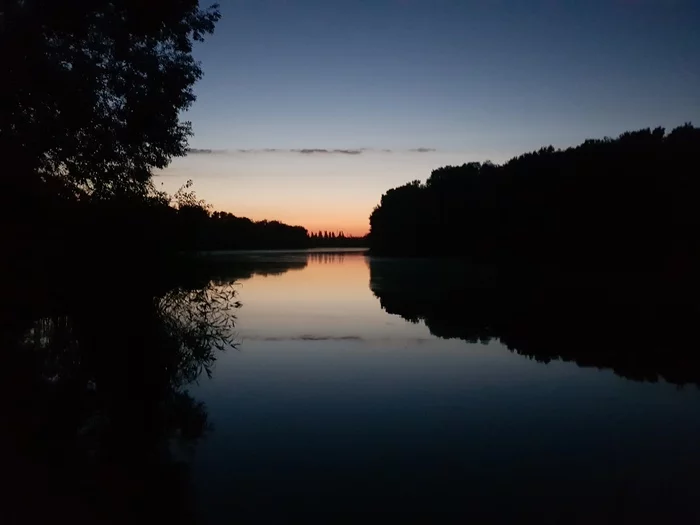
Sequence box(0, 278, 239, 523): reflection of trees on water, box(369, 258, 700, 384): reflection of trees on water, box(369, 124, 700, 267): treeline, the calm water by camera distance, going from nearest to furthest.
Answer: box(0, 278, 239, 523): reflection of trees on water, the calm water, box(369, 258, 700, 384): reflection of trees on water, box(369, 124, 700, 267): treeline

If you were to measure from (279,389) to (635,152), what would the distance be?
49.1 meters

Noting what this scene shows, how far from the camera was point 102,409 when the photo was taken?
12359 millimetres

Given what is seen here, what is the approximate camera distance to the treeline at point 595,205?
5081cm

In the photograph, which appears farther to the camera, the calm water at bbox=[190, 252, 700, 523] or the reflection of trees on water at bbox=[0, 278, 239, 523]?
the calm water at bbox=[190, 252, 700, 523]

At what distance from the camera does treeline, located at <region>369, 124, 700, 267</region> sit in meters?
50.8

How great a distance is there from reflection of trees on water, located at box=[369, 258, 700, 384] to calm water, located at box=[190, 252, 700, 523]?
122cm

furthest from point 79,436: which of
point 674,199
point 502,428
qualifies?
point 674,199

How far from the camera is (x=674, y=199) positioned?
1967 inches

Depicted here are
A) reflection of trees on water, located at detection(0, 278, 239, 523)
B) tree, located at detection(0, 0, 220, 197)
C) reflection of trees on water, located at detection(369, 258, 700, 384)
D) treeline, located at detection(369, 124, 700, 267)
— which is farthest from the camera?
treeline, located at detection(369, 124, 700, 267)

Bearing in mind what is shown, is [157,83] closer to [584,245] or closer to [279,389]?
[279,389]

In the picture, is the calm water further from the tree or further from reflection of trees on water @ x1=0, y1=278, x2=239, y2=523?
the tree

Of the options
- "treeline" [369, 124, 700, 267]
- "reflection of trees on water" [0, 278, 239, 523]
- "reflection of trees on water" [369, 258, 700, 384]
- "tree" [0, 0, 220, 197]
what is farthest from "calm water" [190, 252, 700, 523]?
"treeline" [369, 124, 700, 267]

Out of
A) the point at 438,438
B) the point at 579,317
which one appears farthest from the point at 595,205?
the point at 438,438

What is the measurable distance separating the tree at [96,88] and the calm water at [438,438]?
21.0ft
